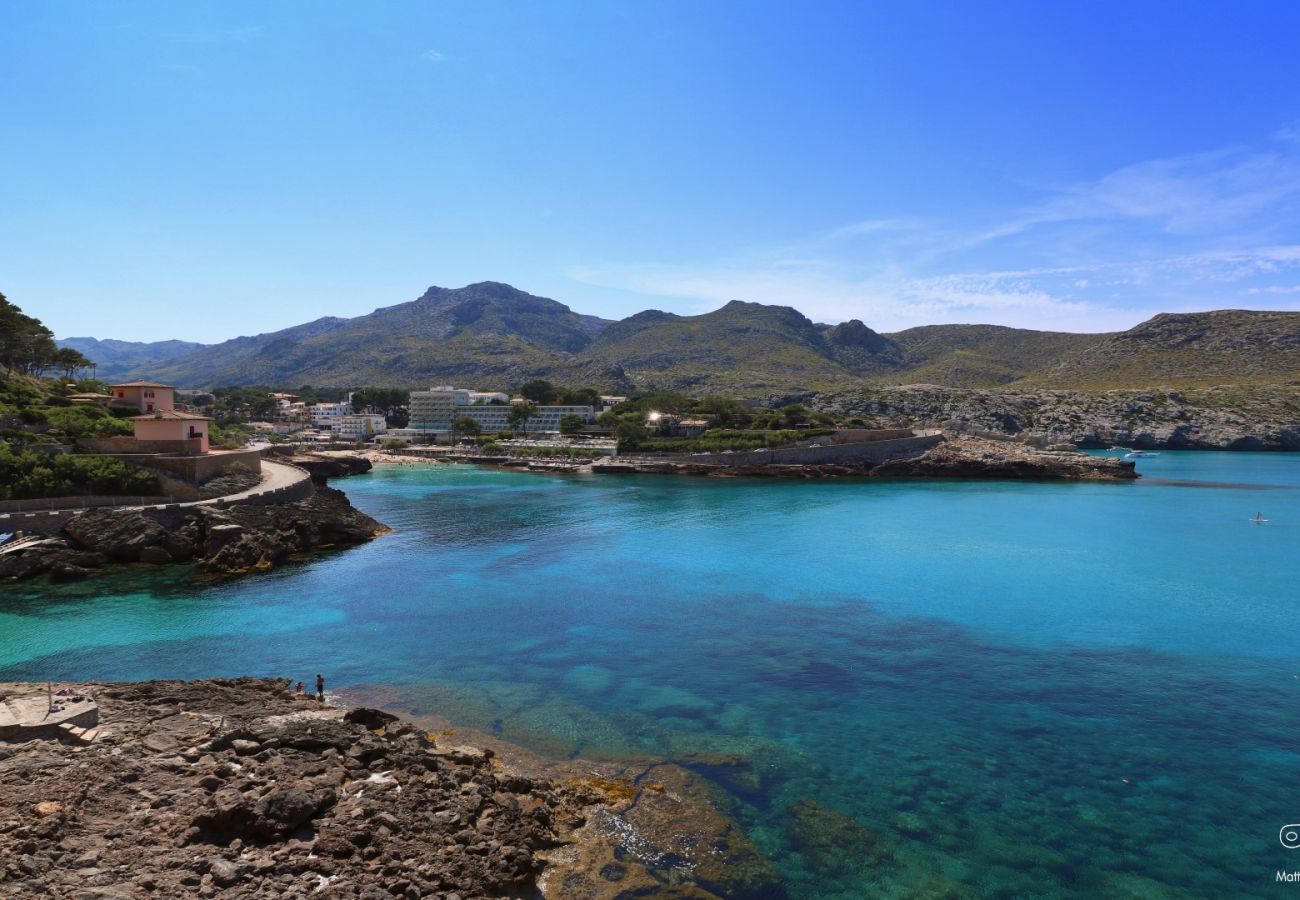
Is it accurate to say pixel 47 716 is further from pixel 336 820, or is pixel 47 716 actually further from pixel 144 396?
pixel 144 396

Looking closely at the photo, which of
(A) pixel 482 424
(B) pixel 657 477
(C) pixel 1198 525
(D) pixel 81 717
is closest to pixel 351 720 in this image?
(D) pixel 81 717

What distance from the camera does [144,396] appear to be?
159ft

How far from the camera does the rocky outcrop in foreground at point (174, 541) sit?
1115 inches

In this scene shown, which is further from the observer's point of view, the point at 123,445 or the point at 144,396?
the point at 144,396

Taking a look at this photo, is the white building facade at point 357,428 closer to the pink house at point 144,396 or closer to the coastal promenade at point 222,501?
the pink house at point 144,396

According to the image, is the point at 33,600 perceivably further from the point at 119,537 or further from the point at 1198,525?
the point at 1198,525

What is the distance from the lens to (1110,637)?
2284 centimetres

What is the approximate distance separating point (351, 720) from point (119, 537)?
2313 centimetres

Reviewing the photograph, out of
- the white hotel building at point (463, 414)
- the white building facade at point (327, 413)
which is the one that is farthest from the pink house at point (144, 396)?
the white building facade at point (327, 413)

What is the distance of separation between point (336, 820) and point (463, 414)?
11250cm

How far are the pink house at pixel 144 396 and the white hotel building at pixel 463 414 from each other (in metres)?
61.0

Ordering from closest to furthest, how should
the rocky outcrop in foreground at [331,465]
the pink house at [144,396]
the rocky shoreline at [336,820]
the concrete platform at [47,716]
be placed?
the rocky shoreline at [336,820], the concrete platform at [47,716], the pink house at [144,396], the rocky outcrop in foreground at [331,465]

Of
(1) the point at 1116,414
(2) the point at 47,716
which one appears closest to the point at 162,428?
(2) the point at 47,716

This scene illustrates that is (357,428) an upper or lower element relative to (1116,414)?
lower
